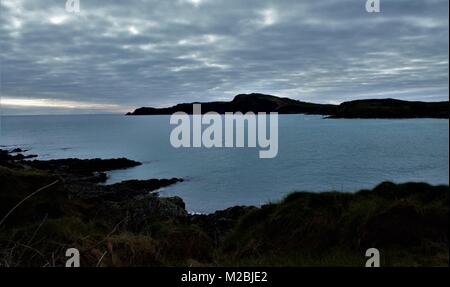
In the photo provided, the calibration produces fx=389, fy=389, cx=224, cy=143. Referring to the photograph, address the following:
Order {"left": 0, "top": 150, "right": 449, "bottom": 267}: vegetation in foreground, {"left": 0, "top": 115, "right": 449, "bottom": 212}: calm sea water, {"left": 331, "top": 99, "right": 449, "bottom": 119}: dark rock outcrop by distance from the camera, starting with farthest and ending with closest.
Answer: {"left": 331, "top": 99, "right": 449, "bottom": 119}: dark rock outcrop → {"left": 0, "top": 115, "right": 449, "bottom": 212}: calm sea water → {"left": 0, "top": 150, "right": 449, "bottom": 267}: vegetation in foreground

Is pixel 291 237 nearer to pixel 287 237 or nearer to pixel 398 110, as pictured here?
pixel 287 237

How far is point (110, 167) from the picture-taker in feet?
189

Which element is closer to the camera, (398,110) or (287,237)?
(287,237)

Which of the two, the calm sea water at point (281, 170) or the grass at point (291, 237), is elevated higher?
the grass at point (291, 237)

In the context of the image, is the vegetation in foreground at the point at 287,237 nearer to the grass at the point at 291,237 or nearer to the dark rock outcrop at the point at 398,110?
the grass at the point at 291,237

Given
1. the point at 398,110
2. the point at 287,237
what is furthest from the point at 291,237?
the point at 398,110

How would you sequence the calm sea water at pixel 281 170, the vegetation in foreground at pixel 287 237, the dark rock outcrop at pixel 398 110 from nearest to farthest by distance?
the vegetation in foreground at pixel 287 237 < the calm sea water at pixel 281 170 < the dark rock outcrop at pixel 398 110

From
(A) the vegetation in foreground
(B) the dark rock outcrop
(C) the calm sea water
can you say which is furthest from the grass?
(B) the dark rock outcrop

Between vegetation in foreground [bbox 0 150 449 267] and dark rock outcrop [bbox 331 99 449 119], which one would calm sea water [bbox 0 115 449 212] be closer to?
vegetation in foreground [bbox 0 150 449 267]

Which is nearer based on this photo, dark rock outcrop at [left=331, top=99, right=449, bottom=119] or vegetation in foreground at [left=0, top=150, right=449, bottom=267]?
vegetation in foreground at [left=0, top=150, right=449, bottom=267]

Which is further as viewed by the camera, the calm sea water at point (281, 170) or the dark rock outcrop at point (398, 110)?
the dark rock outcrop at point (398, 110)

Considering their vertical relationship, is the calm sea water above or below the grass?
below

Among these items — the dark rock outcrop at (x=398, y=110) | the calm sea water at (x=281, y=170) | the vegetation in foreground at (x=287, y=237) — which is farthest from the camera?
the dark rock outcrop at (x=398, y=110)

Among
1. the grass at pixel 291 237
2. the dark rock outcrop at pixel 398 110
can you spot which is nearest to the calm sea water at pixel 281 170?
the grass at pixel 291 237
